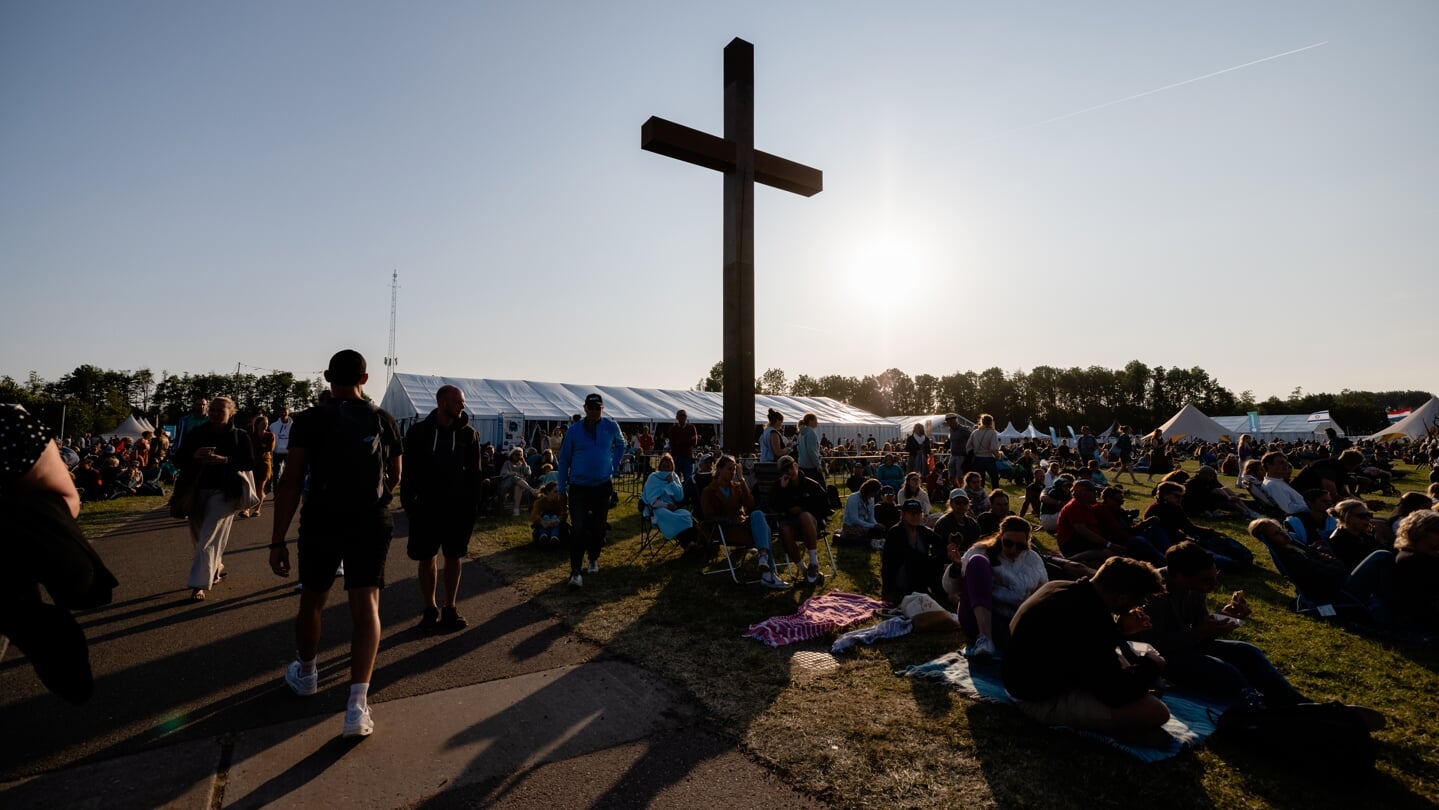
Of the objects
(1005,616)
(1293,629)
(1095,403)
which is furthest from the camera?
(1095,403)

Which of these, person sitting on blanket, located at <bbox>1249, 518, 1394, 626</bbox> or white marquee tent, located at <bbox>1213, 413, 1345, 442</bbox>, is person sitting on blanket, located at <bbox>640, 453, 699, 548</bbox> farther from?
white marquee tent, located at <bbox>1213, 413, 1345, 442</bbox>

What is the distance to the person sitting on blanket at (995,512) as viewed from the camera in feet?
22.4

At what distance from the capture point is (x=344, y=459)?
3438mm

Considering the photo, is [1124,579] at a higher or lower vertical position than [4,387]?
lower

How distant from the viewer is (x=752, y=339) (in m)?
8.73

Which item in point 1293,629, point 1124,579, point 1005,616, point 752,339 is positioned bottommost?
point 1293,629

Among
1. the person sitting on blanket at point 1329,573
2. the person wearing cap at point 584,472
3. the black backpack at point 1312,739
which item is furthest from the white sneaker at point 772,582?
the person sitting on blanket at point 1329,573

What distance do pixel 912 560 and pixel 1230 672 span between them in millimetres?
2690

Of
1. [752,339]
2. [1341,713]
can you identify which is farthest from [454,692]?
[752,339]

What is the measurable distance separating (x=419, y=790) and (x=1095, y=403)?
120 meters

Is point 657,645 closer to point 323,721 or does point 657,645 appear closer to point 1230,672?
point 323,721

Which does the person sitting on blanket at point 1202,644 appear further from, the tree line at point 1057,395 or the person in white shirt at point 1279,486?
the tree line at point 1057,395

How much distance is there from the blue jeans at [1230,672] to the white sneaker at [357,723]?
448cm

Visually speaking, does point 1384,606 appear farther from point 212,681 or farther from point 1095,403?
point 1095,403
